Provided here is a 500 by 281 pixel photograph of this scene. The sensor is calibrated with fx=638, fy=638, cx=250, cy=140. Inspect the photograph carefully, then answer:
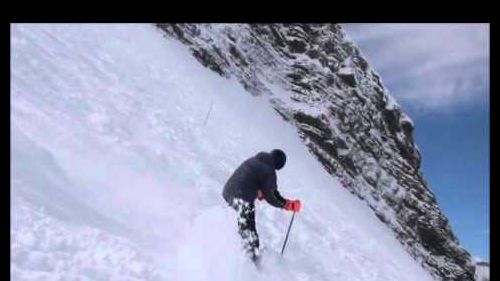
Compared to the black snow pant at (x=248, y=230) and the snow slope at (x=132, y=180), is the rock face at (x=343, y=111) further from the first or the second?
the black snow pant at (x=248, y=230)

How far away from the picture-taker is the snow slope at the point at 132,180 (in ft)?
26.4

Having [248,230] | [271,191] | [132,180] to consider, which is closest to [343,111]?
[132,180]

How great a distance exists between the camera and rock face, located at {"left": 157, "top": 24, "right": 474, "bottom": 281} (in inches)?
1221

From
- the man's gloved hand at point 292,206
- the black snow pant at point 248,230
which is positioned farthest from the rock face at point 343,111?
the black snow pant at point 248,230

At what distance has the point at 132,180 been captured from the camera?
36.7 feet

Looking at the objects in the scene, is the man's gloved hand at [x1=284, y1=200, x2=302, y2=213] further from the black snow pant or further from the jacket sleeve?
the black snow pant

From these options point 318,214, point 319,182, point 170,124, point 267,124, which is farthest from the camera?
point 267,124

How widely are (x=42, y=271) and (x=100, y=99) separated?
27.0 ft

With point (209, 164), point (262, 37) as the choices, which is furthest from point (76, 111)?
point (262, 37)

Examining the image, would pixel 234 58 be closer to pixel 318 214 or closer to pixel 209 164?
pixel 318 214

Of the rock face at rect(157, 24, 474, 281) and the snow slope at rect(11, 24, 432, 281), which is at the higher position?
the rock face at rect(157, 24, 474, 281)

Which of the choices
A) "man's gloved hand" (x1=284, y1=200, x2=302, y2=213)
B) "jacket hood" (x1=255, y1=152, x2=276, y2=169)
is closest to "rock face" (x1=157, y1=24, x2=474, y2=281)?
"jacket hood" (x1=255, y1=152, x2=276, y2=169)

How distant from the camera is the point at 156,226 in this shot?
31.9ft

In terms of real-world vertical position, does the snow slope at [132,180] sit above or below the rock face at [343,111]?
below
